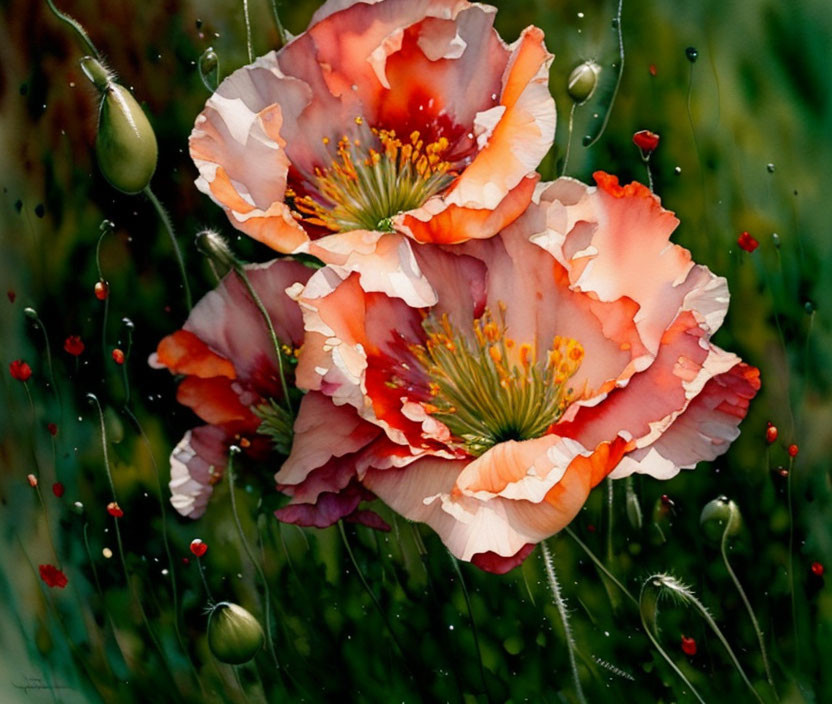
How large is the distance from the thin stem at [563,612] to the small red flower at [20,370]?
27 cm

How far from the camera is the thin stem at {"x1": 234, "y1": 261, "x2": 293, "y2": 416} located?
2.29 feet

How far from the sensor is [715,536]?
0.67 metres

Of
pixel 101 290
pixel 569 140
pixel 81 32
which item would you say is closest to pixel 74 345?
pixel 101 290

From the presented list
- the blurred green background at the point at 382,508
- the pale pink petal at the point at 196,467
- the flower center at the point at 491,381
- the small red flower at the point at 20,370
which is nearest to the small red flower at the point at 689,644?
the blurred green background at the point at 382,508

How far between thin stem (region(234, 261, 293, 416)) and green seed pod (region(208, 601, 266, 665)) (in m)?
0.10

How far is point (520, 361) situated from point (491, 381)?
15 millimetres

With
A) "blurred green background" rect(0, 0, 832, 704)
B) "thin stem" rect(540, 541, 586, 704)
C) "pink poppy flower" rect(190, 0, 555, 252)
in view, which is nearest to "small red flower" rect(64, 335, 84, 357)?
"blurred green background" rect(0, 0, 832, 704)

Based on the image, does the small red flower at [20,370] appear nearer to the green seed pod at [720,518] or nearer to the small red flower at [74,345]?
the small red flower at [74,345]

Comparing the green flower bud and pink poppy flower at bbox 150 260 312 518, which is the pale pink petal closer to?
pink poppy flower at bbox 150 260 312 518

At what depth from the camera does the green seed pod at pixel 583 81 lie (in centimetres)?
66

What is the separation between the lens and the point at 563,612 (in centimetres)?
70

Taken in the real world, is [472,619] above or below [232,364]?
below

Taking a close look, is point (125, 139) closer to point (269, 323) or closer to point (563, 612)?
point (269, 323)

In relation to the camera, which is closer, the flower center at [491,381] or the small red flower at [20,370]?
the flower center at [491,381]
